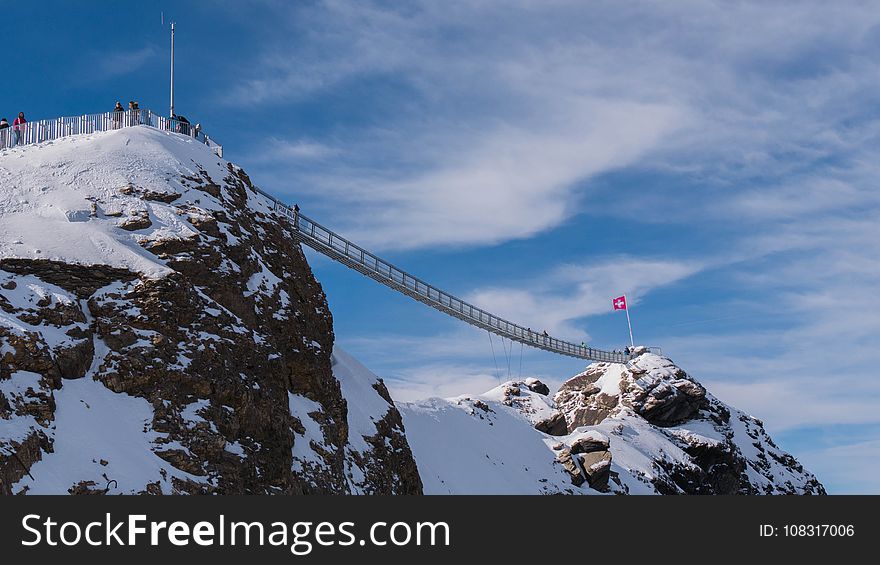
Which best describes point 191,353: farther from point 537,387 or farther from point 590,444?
point 537,387

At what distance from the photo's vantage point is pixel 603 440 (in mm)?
64812

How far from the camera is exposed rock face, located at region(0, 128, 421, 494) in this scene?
27.1 meters

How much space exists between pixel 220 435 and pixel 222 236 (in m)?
9.19

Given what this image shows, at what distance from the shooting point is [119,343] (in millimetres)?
30391

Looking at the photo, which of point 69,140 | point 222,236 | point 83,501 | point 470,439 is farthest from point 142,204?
point 470,439

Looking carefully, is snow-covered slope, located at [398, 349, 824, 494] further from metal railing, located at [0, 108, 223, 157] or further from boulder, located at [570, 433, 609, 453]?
metal railing, located at [0, 108, 223, 157]

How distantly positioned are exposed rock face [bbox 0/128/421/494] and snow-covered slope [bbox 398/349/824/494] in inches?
577

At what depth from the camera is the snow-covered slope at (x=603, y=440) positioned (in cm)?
5747

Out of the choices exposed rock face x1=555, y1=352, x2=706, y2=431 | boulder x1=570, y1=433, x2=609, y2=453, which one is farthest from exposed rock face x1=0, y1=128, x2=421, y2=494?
exposed rock face x1=555, y1=352, x2=706, y2=431

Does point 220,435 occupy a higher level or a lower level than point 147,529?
higher

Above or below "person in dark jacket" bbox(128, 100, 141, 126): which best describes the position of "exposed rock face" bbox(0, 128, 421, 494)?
below

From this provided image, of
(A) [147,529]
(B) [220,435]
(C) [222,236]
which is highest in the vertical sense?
(C) [222,236]

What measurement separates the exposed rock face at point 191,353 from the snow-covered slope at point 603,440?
48.1 ft

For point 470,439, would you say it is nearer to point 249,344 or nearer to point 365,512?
point 249,344
